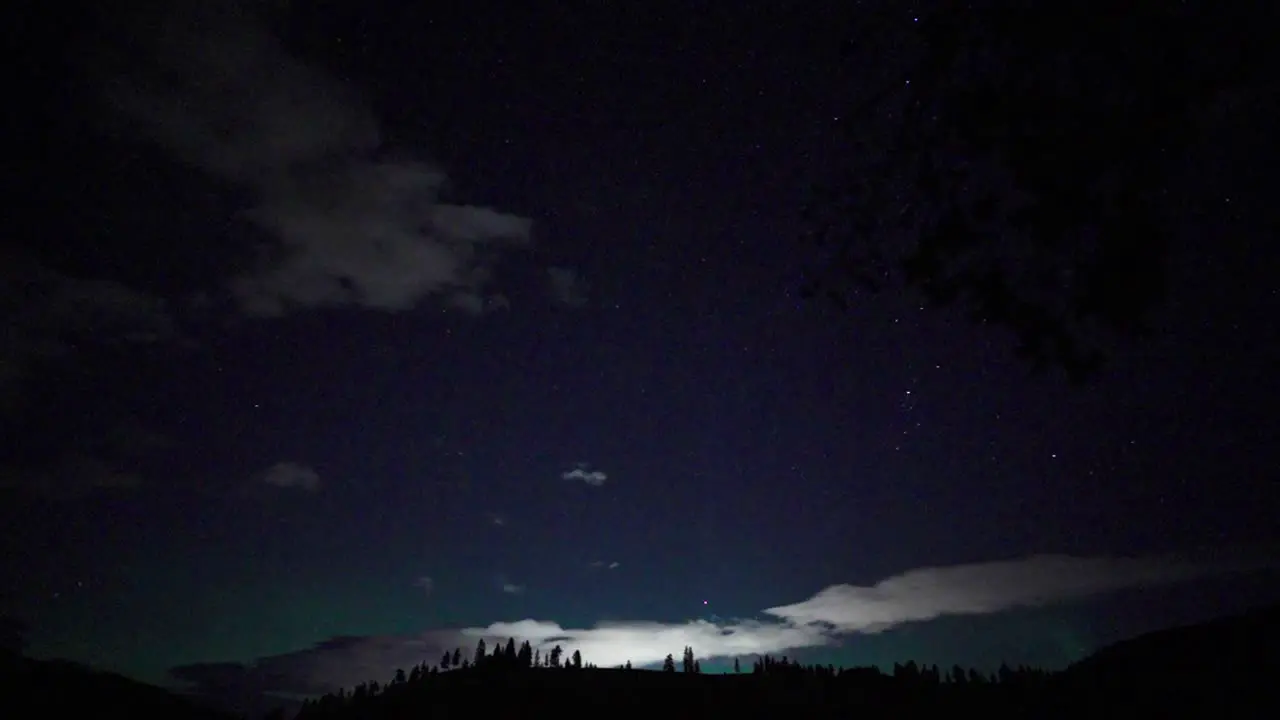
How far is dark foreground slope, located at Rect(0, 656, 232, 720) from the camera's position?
14675 centimetres

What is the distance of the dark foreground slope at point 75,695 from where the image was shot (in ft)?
481

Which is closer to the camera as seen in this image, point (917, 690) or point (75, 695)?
point (917, 690)

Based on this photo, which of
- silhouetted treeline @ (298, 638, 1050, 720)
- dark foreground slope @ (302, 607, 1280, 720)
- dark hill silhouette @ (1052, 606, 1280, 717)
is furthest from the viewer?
silhouetted treeline @ (298, 638, 1050, 720)

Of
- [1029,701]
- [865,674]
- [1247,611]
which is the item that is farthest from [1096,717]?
[865,674]

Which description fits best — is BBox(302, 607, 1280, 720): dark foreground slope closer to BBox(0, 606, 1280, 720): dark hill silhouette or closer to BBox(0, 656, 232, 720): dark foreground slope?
BBox(0, 606, 1280, 720): dark hill silhouette

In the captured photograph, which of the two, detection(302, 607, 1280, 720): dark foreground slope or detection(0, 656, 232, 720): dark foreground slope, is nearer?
detection(302, 607, 1280, 720): dark foreground slope

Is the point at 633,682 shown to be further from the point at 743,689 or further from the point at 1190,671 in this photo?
the point at 1190,671

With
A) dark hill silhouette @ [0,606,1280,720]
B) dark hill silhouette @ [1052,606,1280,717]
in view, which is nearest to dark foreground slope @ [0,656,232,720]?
dark hill silhouette @ [0,606,1280,720]

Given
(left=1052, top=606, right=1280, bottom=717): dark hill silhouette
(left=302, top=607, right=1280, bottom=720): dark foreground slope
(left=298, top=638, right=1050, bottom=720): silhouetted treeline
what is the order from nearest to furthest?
(left=1052, top=606, right=1280, bottom=717): dark hill silhouette, (left=302, top=607, right=1280, bottom=720): dark foreground slope, (left=298, top=638, right=1050, bottom=720): silhouetted treeline

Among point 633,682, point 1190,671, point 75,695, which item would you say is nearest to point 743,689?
point 633,682

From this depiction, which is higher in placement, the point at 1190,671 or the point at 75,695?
the point at 1190,671

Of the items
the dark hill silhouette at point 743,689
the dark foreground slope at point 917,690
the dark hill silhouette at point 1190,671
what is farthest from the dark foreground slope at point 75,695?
the dark hill silhouette at point 1190,671

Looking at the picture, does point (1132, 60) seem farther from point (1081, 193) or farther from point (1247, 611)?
point (1247, 611)

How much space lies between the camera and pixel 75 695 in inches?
6299
